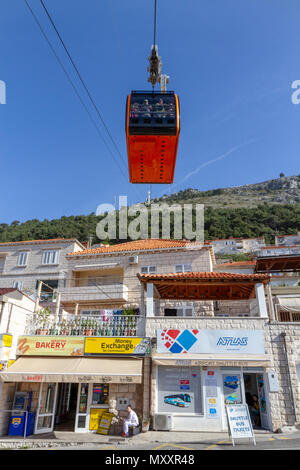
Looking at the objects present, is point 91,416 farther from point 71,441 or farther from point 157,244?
point 157,244

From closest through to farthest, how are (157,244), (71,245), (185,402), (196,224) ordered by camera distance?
(185,402)
(157,244)
(71,245)
(196,224)

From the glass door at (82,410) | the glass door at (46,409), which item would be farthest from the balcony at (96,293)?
the glass door at (82,410)

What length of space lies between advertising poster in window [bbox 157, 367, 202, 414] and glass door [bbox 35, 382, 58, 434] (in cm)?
445

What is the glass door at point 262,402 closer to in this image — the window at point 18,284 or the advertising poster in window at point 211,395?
the advertising poster in window at point 211,395

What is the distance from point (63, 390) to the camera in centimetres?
Answer: 1648

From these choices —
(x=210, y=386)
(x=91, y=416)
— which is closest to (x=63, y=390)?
(x=91, y=416)

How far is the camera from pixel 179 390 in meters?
12.6

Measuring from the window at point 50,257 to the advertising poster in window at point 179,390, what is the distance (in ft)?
85.0

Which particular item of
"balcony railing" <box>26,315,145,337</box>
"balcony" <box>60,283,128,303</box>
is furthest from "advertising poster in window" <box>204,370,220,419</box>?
"balcony" <box>60,283,128,303</box>

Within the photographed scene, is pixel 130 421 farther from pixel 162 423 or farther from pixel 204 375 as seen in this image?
pixel 204 375

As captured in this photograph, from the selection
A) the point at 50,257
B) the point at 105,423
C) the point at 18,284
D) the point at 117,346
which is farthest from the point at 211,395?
the point at 18,284

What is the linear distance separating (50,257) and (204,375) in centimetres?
2747

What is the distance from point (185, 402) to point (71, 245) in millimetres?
26577

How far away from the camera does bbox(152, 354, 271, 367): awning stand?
1226 centimetres
